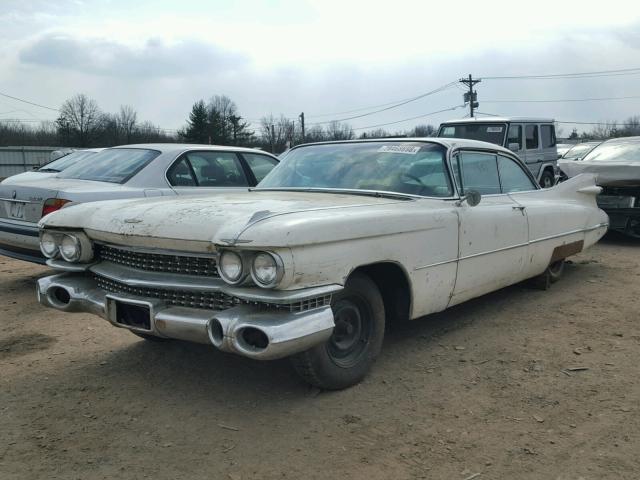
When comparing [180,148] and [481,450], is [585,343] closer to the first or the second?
[481,450]

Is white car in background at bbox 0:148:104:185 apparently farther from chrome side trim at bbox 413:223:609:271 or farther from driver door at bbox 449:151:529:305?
chrome side trim at bbox 413:223:609:271

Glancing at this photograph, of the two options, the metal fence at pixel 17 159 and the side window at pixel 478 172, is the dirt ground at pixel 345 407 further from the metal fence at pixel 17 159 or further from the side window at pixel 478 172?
the metal fence at pixel 17 159

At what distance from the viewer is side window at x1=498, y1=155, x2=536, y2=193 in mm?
5309

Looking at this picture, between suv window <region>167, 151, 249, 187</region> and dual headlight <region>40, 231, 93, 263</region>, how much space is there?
250 centimetres

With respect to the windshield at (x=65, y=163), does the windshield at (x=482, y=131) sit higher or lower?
higher

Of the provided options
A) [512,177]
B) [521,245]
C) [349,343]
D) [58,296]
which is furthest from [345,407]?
[512,177]

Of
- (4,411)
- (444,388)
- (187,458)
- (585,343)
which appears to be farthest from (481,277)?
(4,411)

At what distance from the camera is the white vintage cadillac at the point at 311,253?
9.71 ft

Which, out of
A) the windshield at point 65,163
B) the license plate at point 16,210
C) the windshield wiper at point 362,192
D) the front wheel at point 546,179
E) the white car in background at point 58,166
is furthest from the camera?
the front wheel at point 546,179

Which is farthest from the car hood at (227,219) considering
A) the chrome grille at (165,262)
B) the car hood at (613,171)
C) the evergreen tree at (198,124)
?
the evergreen tree at (198,124)

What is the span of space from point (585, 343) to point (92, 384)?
3440 millimetres

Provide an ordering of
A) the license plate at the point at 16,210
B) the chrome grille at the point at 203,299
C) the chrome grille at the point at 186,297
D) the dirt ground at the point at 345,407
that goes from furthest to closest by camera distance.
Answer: the license plate at the point at 16,210 < the chrome grille at the point at 186,297 < the chrome grille at the point at 203,299 < the dirt ground at the point at 345,407

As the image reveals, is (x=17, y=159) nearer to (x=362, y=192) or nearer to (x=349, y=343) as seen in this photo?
(x=362, y=192)

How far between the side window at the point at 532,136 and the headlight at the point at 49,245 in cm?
1223
